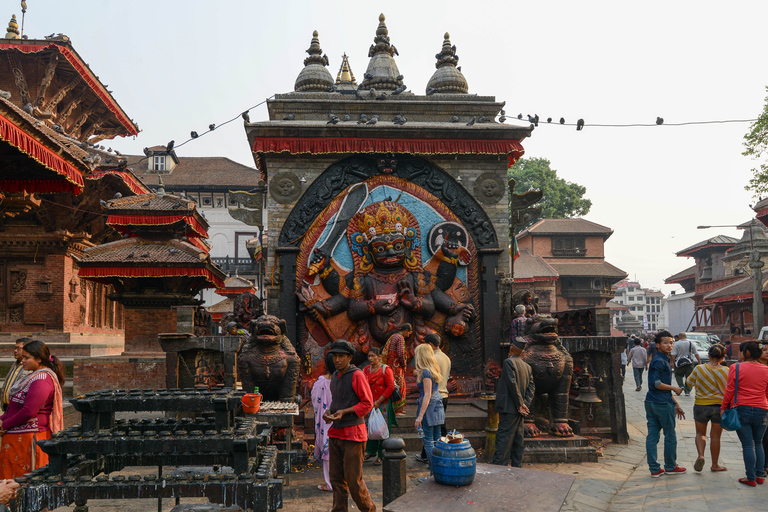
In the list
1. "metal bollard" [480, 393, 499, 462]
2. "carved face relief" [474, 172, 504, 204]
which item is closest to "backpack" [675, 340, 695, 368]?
"carved face relief" [474, 172, 504, 204]

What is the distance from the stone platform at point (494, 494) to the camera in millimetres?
4590

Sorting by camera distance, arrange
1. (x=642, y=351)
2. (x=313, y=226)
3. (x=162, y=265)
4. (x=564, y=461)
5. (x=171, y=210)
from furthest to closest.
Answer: (x=642, y=351)
(x=171, y=210)
(x=162, y=265)
(x=313, y=226)
(x=564, y=461)

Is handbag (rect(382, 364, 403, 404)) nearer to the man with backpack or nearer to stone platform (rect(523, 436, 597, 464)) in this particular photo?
stone platform (rect(523, 436, 597, 464))

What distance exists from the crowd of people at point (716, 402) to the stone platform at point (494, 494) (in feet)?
10.8

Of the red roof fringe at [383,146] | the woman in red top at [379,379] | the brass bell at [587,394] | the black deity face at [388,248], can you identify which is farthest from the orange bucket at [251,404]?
the brass bell at [587,394]

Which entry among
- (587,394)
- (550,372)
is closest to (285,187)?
(550,372)

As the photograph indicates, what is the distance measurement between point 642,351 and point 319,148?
40.4 feet

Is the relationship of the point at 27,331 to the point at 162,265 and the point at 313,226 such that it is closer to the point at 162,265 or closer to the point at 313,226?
the point at 162,265

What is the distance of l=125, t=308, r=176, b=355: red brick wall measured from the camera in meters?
15.7

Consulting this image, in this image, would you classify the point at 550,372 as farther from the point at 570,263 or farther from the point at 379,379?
the point at 570,263

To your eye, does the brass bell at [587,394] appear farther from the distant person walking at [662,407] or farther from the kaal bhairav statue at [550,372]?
the distant person walking at [662,407]

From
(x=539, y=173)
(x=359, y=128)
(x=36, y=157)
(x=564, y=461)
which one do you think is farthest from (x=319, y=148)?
(x=539, y=173)

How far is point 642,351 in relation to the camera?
58.0 feet

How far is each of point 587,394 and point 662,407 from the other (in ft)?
9.00
